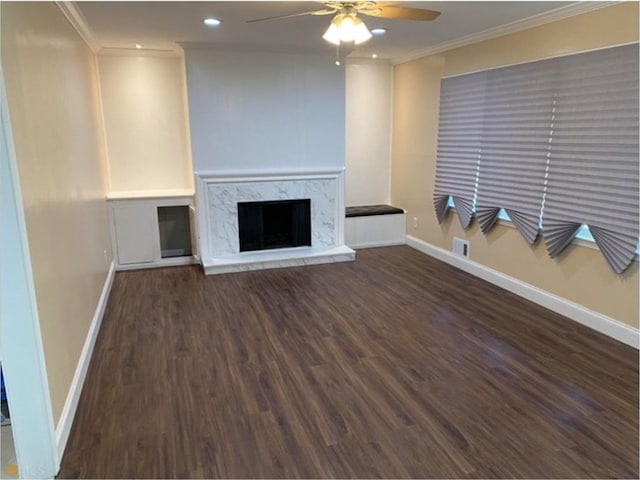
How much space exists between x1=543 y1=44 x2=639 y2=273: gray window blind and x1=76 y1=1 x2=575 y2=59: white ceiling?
1.97ft

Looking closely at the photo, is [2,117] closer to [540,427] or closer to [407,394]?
[407,394]

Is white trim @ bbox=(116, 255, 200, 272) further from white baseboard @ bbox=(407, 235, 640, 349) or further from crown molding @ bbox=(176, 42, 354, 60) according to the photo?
white baseboard @ bbox=(407, 235, 640, 349)

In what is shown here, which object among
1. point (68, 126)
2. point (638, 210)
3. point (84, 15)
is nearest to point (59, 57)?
point (68, 126)

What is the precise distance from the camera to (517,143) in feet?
13.9

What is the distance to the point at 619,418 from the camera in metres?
2.56

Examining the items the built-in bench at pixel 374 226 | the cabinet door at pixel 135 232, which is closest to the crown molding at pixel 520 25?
the built-in bench at pixel 374 226

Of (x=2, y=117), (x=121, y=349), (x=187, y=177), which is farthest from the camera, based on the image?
(x=187, y=177)

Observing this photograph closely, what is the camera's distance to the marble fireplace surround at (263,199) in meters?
5.24

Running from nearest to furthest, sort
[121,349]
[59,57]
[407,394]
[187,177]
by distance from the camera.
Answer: [407,394] < [59,57] < [121,349] < [187,177]

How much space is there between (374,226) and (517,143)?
246 cm

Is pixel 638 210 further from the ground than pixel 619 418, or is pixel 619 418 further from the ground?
pixel 638 210

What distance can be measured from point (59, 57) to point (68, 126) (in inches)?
18.4

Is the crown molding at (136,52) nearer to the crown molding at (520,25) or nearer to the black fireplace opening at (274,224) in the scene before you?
the black fireplace opening at (274,224)

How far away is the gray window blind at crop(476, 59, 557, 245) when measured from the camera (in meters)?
3.96
